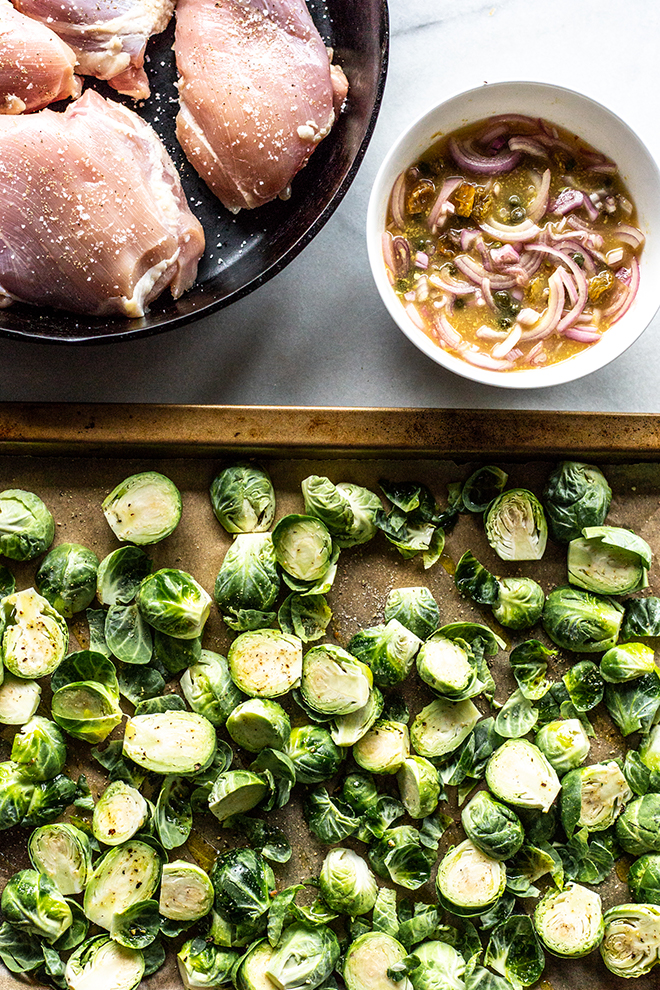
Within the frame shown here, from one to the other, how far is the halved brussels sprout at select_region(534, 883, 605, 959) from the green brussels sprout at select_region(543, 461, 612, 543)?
3.33 ft

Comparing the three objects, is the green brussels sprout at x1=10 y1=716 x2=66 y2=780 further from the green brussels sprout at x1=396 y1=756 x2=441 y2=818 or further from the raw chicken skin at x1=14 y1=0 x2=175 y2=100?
the raw chicken skin at x1=14 y1=0 x2=175 y2=100

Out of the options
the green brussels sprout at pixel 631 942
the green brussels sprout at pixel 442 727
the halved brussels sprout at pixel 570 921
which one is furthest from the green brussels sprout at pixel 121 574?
the green brussels sprout at pixel 631 942

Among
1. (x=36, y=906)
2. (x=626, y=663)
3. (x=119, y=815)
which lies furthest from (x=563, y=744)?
(x=36, y=906)

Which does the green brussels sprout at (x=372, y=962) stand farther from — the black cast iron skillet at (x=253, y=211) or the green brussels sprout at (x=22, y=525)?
the black cast iron skillet at (x=253, y=211)

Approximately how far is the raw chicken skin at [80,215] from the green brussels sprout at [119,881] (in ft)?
4.91

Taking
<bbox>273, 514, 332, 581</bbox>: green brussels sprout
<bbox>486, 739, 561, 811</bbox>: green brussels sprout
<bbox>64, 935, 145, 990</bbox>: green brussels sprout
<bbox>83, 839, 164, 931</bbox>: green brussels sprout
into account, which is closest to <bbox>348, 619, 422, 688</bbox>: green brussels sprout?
<bbox>273, 514, 332, 581</bbox>: green brussels sprout

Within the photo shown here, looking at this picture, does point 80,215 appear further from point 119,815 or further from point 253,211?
point 119,815

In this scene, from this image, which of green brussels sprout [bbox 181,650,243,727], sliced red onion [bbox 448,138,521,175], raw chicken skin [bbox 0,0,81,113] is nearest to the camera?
raw chicken skin [bbox 0,0,81,113]

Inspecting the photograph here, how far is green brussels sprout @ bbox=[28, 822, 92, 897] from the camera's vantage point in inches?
92.4

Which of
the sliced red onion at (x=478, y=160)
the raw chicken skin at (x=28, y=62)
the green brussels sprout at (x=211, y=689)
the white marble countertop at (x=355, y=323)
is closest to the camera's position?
the raw chicken skin at (x=28, y=62)

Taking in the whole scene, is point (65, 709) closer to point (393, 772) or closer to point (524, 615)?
point (393, 772)

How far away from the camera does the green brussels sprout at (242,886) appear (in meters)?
2.29

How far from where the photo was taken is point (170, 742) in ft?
7.54

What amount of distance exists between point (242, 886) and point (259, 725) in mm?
442
